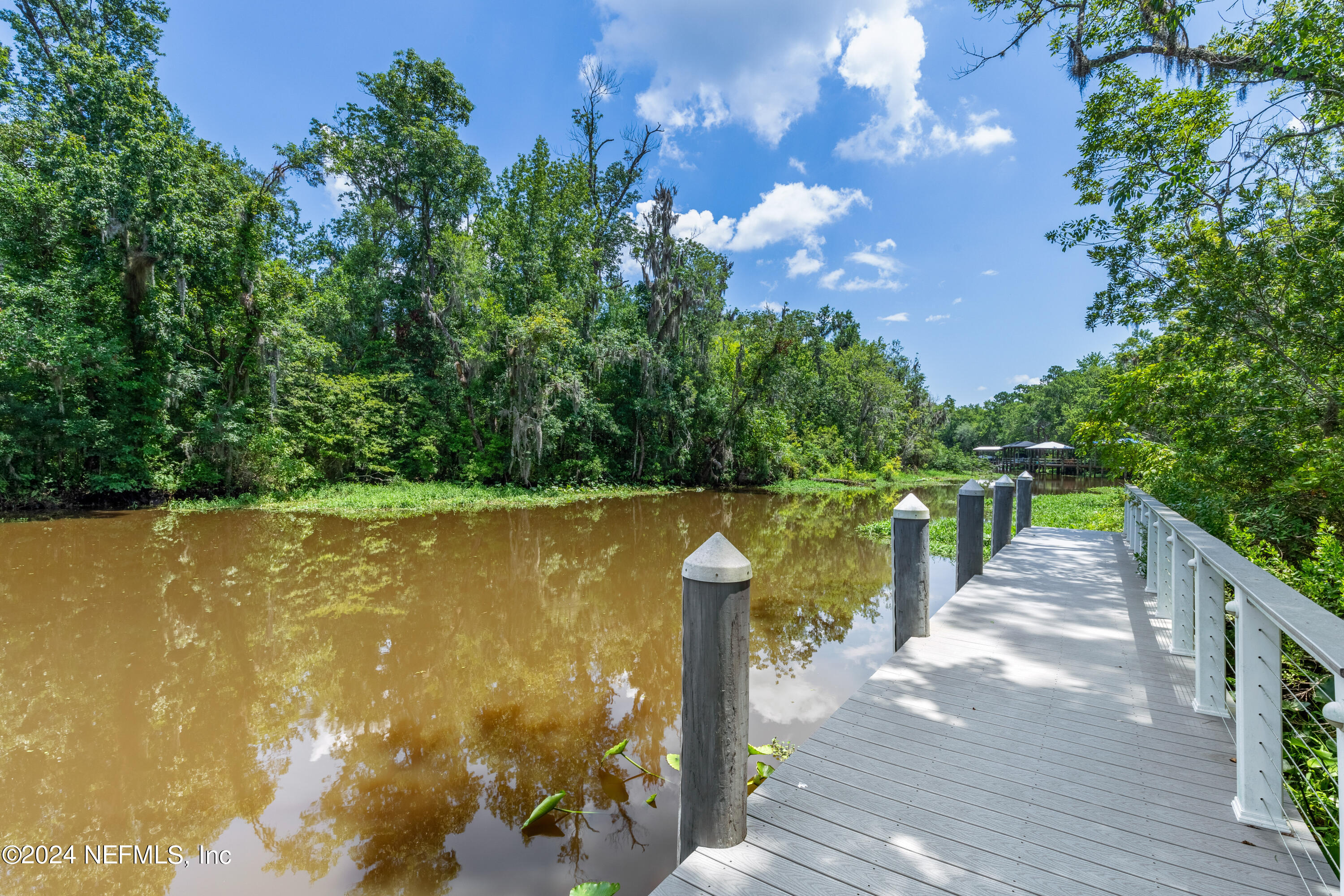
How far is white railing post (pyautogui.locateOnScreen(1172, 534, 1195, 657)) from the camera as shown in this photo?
3.60 metres

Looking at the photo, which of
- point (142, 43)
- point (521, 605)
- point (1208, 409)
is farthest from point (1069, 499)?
point (142, 43)

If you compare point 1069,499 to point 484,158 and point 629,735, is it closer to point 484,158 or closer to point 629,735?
point 629,735

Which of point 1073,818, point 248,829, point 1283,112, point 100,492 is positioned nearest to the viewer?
point 1073,818

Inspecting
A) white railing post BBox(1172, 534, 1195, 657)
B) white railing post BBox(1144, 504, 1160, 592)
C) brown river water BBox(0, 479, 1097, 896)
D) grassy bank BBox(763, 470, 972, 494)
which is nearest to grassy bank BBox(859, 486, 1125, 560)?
brown river water BBox(0, 479, 1097, 896)

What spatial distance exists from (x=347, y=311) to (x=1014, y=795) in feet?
81.2

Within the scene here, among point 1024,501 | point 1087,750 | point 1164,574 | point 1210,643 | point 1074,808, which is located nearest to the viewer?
point 1074,808

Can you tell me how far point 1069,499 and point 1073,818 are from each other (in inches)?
815

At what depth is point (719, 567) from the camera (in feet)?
6.35

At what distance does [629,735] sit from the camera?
4266mm

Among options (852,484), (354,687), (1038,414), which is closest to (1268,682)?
(354,687)

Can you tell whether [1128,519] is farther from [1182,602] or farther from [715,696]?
[715,696]

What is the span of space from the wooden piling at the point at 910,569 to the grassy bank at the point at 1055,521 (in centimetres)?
465

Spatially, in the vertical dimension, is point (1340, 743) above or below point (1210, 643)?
above

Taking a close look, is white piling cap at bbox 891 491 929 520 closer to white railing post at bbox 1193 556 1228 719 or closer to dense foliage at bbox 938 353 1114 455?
white railing post at bbox 1193 556 1228 719
